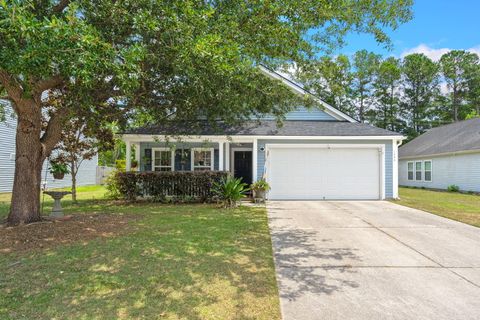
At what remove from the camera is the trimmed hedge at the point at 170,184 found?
11.9 metres

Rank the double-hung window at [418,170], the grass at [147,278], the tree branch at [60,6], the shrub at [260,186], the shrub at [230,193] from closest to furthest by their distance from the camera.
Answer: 1. the grass at [147,278]
2. the tree branch at [60,6]
3. the shrub at [230,193]
4. the shrub at [260,186]
5. the double-hung window at [418,170]

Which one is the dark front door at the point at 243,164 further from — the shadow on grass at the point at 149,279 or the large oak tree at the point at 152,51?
the shadow on grass at the point at 149,279

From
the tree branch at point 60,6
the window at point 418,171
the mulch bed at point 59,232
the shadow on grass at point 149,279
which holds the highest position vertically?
the tree branch at point 60,6

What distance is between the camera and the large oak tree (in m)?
4.18

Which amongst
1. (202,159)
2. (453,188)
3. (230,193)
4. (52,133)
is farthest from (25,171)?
(453,188)

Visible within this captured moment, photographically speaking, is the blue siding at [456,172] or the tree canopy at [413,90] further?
the tree canopy at [413,90]

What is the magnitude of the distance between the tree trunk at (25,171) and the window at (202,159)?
717cm

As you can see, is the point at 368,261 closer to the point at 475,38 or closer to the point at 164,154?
the point at 164,154

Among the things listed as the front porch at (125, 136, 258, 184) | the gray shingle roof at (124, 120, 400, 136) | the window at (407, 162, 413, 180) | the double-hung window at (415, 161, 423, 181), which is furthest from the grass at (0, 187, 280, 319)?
the window at (407, 162, 413, 180)

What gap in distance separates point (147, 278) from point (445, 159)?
2147cm

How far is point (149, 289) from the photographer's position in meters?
3.80

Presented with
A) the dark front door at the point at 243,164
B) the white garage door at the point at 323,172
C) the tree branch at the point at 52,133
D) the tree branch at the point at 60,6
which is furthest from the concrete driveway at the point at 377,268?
the tree branch at the point at 60,6

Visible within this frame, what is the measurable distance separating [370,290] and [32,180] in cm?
701

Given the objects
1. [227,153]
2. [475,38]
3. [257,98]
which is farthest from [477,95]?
[257,98]
